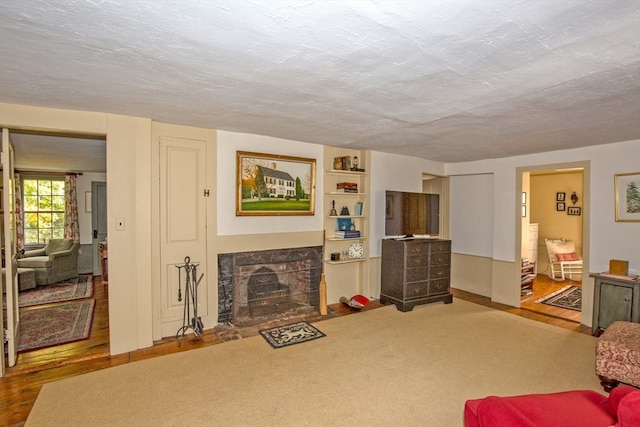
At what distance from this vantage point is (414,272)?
4.75 metres

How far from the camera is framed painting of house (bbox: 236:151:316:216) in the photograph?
13.2 feet

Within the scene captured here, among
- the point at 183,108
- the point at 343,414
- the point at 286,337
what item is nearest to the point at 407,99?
the point at 183,108

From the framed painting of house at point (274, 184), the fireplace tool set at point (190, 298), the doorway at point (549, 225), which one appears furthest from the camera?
the doorway at point (549, 225)

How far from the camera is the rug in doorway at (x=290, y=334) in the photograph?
3.51 m

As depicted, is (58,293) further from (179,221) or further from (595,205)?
(595,205)

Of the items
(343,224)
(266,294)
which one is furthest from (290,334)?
(343,224)

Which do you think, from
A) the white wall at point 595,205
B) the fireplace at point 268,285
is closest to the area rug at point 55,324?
the fireplace at point 268,285

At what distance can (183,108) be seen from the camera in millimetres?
2934

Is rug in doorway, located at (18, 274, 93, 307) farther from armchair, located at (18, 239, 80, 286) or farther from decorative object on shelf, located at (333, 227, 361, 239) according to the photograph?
decorative object on shelf, located at (333, 227, 361, 239)

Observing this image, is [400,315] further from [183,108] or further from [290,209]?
[183,108]

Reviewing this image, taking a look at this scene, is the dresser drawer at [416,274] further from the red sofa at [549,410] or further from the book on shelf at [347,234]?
the red sofa at [549,410]

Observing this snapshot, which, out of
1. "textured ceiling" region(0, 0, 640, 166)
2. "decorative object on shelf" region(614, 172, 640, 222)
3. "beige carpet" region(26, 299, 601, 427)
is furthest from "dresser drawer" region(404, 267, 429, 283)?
"decorative object on shelf" region(614, 172, 640, 222)

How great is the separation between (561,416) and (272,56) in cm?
240

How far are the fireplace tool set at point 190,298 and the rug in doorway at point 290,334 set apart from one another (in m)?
0.75
